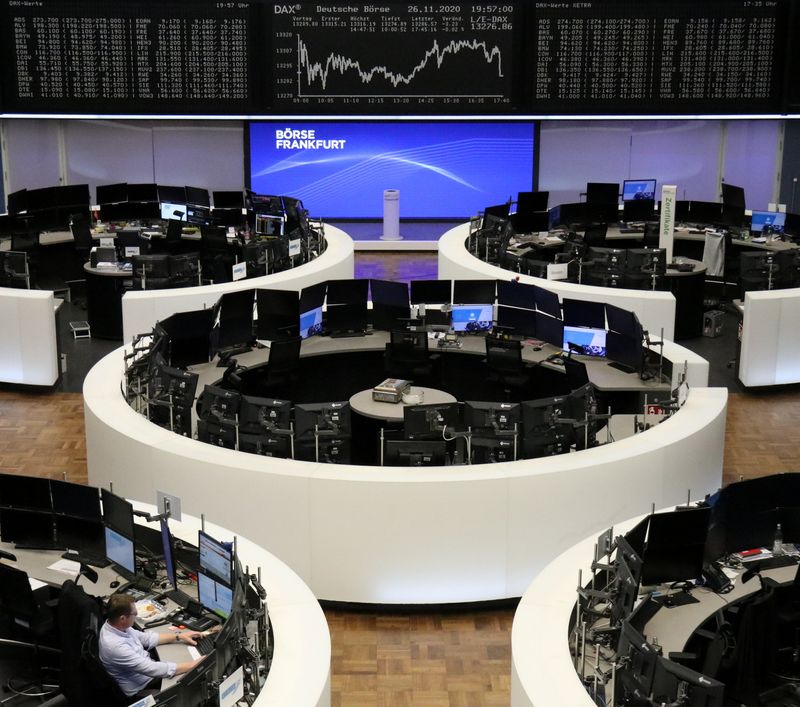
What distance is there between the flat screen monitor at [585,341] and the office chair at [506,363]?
1.53 ft

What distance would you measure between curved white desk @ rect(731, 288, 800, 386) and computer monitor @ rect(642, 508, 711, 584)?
5651mm

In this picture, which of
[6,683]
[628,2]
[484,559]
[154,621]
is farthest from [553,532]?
[628,2]

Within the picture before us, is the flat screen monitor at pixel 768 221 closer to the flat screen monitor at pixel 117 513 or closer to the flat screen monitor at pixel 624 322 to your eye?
the flat screen monitor at pixel 624 322

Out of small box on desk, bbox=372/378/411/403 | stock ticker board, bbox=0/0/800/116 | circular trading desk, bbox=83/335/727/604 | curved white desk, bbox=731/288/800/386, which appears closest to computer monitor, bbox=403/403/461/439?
circular trading desk, bbox=83/335/727/604

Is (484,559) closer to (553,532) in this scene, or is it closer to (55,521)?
(553,532)

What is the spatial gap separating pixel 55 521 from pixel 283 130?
11.7 metres

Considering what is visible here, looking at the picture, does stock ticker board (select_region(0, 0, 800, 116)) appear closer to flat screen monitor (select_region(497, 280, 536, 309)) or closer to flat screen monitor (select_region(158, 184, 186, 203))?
flat screen monitor (select_region(158, 184, 186, 203))

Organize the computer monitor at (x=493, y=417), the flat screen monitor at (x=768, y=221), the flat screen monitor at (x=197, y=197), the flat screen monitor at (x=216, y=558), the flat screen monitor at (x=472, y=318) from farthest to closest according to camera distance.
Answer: the flat screen monitor at (x=197, y=197) < the flat screen monitor at (x=768, y=221) < the flat screen monitor at (x=472, y=318) < the computer monitor at (x=493, y=417) < the flat screen monitor at (x=216, y=558)

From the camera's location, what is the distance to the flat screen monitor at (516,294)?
11008 millimetres

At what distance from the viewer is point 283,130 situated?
1811 centimetres

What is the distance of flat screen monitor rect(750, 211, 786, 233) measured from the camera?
15.3m

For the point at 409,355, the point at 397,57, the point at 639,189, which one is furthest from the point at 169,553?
the point at 639,189

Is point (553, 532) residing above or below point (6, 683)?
above

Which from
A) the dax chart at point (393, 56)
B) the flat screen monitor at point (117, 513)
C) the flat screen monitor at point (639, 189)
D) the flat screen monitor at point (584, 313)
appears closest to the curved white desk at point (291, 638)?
the flat screen monitor at point (117, 513)
